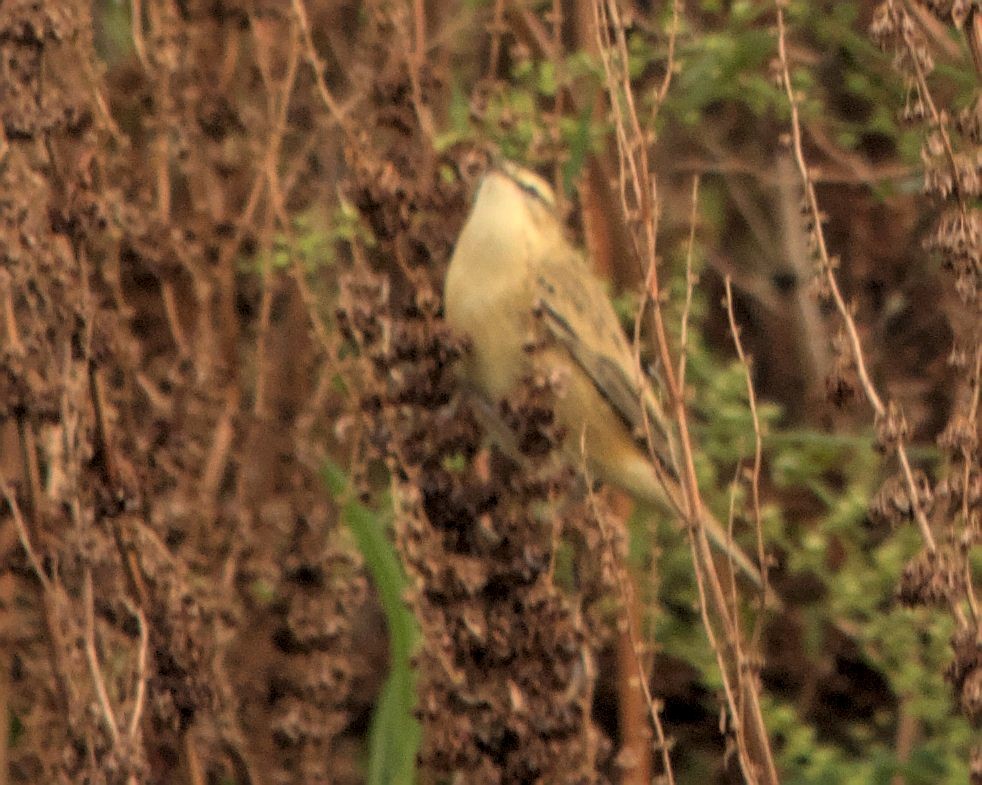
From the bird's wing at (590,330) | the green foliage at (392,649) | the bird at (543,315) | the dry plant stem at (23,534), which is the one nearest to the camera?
the dry plant stem at (23,534)

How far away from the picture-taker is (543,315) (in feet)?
9.91

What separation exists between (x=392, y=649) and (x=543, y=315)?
2.04 ft

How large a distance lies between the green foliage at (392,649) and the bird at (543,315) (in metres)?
0.30

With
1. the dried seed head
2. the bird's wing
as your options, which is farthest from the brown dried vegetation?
the bird's wing

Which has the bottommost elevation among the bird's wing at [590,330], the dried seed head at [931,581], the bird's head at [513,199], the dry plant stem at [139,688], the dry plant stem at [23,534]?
the dried seed head at [931,581]

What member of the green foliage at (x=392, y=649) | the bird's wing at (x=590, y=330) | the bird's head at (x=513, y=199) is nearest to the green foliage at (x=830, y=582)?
the bird's wing at (x=590, y=330)

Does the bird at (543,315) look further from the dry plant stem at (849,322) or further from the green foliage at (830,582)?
the dry plant stem at (849,322)

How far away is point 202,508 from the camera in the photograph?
11.8ft

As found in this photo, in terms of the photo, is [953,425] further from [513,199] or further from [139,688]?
[513,199]

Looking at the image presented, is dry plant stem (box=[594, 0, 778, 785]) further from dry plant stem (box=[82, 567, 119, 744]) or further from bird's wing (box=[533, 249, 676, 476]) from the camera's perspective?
bird's wing (box=[533, 249, 676, 476])

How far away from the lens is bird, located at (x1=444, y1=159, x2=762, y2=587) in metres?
3.15

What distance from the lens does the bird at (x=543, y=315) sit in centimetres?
315

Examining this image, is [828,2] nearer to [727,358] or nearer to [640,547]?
[727,358]

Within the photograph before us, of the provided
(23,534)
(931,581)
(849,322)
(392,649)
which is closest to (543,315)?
(392,649)
